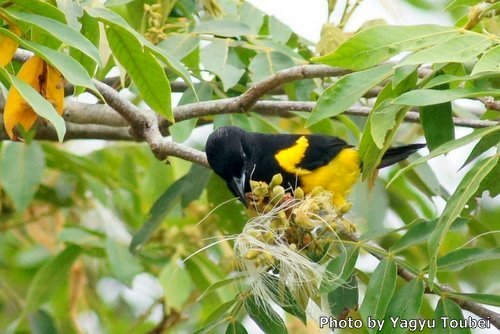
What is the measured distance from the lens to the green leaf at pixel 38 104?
228cm

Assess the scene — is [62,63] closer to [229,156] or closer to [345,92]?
[345,92]

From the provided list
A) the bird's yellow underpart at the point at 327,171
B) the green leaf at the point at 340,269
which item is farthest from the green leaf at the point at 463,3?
the bird's yellow underpart at the point at 327,171

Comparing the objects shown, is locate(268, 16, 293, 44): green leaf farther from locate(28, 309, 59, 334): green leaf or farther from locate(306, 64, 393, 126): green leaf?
locate(28, 309, 59, 334): green leaf

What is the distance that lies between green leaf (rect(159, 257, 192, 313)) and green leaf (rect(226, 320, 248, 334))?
3.35 feet

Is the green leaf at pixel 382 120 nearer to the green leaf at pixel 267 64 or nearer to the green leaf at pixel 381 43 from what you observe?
the green leaf at pixel 381 43

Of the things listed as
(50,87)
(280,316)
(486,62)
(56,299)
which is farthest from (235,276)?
(56,299)

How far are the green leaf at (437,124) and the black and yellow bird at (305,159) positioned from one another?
0.97 metres

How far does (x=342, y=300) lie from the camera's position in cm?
303

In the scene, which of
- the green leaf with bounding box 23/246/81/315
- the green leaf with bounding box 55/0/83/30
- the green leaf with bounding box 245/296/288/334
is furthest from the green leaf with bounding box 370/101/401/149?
the green leaf with bounding box 23/246/81/315

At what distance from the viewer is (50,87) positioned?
8.98ft

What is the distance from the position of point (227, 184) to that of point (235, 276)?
103 cm

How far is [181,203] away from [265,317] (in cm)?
121

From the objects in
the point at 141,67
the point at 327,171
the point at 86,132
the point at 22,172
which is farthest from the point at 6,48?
the point at 327,171

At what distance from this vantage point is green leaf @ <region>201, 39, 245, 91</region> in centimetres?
350
